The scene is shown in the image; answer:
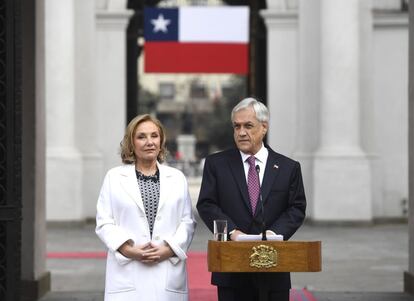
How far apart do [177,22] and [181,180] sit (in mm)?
13797

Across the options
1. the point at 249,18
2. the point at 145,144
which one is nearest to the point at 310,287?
the point at 145,144

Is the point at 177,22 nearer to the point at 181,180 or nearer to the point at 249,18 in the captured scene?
the point at 249,18

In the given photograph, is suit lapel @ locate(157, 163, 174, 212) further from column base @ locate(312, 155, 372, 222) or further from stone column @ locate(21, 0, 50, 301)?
column base @ locate(312, 155, 372, 222)

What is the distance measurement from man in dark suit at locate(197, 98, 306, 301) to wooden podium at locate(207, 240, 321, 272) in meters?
0.33

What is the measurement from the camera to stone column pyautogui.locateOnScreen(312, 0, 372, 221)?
17.7 metres

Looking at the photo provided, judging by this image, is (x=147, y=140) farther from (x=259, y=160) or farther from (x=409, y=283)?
(x=409, y=283)

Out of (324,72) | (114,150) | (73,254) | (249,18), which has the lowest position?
(73,254)

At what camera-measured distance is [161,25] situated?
18.7 meters

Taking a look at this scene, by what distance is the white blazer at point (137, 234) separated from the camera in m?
5.02

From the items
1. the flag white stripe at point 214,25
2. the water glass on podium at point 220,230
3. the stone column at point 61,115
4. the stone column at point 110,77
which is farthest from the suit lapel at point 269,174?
the stone column at point 110,77

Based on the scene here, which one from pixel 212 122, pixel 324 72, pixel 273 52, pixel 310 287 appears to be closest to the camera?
pixel 310 287

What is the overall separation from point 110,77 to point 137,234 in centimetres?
1423

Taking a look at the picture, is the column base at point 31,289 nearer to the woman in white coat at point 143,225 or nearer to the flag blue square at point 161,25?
the woman in white coat at point 143,225

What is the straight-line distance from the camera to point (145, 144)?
502 cm
